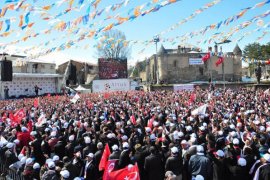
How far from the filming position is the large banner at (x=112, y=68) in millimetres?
49344

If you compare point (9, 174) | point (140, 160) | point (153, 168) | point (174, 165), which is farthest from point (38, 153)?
point (174, 165)

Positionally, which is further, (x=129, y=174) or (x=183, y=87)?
(x=183, y=87)

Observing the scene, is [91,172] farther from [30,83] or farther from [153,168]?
[30,83]

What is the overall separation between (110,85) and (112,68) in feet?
21.8

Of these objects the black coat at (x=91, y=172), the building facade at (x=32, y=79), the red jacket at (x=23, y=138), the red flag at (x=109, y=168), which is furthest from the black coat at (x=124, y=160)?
the building facade at (x=32, y=79)

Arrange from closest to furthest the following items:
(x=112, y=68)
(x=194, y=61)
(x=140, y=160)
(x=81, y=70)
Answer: (x=140, y=160) → (x=112, y=68) → (x=194, y=61) → (x=81, y=70)

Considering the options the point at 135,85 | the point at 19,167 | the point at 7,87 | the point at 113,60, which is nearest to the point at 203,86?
the point at 135,85

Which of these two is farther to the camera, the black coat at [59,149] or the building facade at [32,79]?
the building facade at [32,79]

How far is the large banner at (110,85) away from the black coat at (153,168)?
35984mm

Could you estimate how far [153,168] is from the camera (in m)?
7.02

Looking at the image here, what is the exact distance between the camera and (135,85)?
1891 inches

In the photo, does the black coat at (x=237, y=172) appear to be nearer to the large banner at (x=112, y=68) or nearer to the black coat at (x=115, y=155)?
the black coat at (x=115, y=155)

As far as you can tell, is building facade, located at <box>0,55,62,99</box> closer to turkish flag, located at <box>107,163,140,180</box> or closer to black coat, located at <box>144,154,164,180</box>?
black coat, located at <box>144,154,164,180</box>

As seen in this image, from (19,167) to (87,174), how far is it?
186 centimetres
